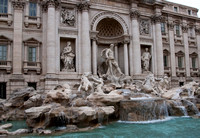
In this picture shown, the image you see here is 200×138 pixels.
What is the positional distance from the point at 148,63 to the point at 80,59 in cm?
860

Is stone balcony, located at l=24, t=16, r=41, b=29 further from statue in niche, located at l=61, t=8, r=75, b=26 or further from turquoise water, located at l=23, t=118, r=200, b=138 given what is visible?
turquoise water, located at l=23, t=118, r=200, b=138

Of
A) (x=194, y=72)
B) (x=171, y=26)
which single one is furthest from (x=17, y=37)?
(x=194, y=72)

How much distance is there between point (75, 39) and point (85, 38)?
1.08m

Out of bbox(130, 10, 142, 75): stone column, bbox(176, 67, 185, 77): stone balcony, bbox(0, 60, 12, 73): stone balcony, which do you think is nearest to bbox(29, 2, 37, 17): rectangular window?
bbox(0, 60, 12, 73): stone balcony

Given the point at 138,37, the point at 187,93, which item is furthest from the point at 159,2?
the point at 187,93

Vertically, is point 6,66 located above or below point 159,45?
below

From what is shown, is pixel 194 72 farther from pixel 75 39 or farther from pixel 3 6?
pixel 3 6

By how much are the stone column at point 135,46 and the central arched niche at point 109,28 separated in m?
1.51

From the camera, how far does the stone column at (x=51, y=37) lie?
1747cm

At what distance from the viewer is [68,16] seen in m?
19.3

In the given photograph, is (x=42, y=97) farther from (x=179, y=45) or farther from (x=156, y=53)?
(x=179, y=45)

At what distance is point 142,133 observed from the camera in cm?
955

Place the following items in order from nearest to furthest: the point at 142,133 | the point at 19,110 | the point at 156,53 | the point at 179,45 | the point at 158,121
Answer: the point at 142,133
the point at 158,121
the point at 19,110
the point at 156,53
the point at 179,45

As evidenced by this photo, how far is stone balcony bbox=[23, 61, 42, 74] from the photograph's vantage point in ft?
57.3
